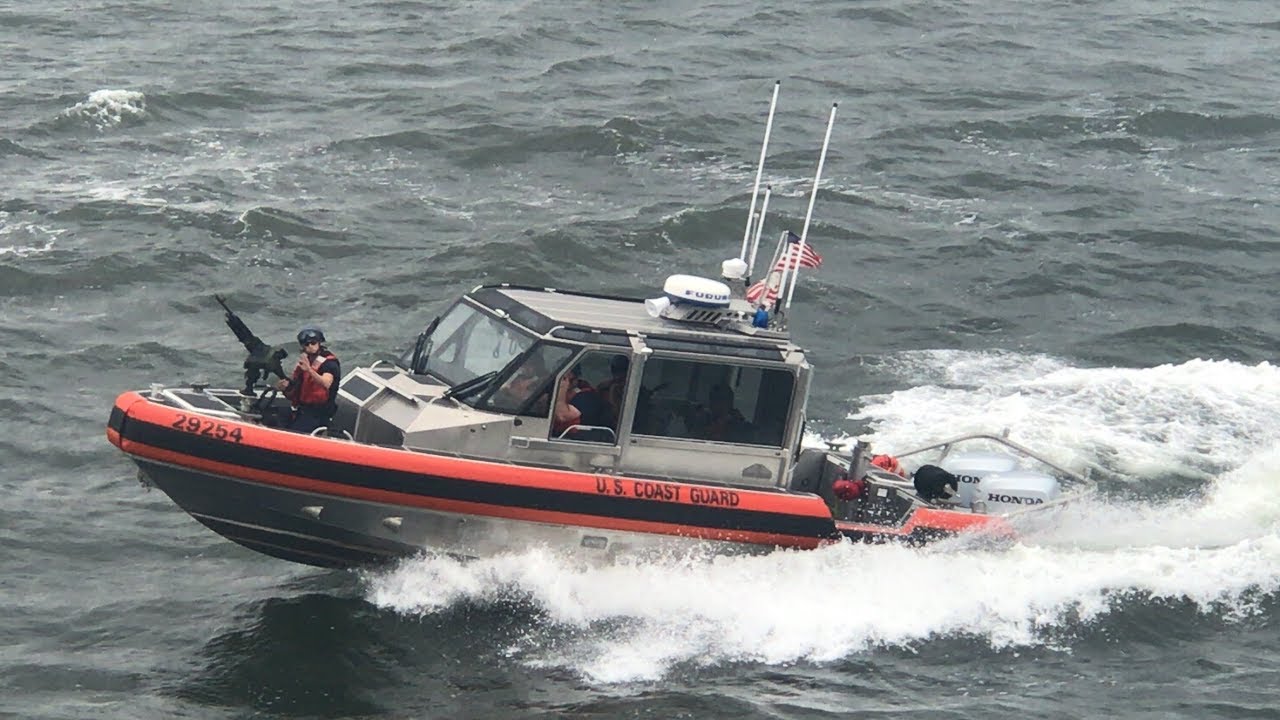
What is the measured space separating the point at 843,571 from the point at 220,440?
4.86 m

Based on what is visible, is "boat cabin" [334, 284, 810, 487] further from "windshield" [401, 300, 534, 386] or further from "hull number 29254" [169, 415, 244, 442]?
"hull number 29254" [169, 415, 244, 442]

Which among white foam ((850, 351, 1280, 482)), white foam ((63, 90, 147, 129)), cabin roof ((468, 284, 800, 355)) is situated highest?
cabin roof ((468, 284, 800, 355))

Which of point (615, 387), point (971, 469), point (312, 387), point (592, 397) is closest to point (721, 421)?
point (615, 387)

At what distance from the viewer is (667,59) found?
30734 millimetres

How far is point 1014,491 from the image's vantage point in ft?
48.0

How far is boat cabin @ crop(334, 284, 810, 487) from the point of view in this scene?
13.0m

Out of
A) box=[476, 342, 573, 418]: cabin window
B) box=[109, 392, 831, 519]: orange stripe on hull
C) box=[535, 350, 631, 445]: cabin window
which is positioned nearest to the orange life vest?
box=[109, 392, 831, 519]: orange stripe on hull

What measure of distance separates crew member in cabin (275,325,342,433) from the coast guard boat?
18cm

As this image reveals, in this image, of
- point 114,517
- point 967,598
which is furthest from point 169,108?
point 967,598

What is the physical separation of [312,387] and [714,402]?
303cm

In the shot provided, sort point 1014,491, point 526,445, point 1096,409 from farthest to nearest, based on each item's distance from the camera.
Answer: point 1096,409
point 1014,491
point 526,445

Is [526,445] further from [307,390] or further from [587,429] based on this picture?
[307,390]

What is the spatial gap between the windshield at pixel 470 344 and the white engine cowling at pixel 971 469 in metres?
4.05

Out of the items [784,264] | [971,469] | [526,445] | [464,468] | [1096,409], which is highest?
[784,264]
